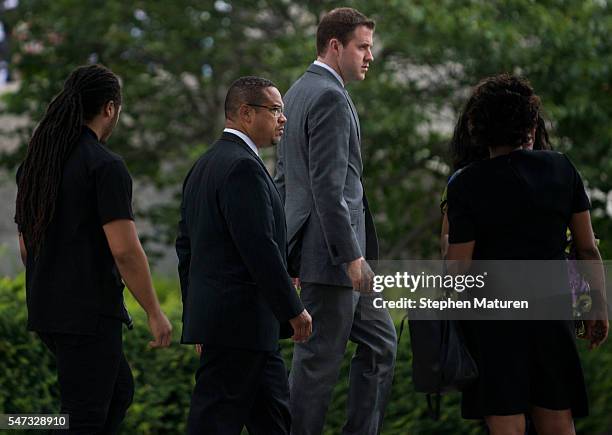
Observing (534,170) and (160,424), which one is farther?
(160,424)

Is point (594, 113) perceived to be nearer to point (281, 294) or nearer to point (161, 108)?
point (161, 108)

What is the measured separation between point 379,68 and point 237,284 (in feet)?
25.8

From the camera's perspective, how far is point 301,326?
15.6ft

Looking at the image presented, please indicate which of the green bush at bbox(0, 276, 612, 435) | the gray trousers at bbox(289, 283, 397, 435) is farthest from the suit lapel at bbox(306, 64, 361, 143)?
the green bush at bbox(0, 276, 612, 435)

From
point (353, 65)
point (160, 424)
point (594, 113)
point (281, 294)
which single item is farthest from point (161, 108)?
point (281, 294)

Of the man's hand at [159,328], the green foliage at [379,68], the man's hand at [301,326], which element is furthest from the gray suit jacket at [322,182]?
the green foliage at [379,68]

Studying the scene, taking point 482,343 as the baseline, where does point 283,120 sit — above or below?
above

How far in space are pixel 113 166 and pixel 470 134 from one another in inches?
59.1

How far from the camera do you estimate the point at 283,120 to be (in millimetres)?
5012

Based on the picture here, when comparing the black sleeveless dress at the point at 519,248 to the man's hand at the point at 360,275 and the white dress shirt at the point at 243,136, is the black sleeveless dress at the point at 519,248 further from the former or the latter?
the white dress shirt at the point at 243,136

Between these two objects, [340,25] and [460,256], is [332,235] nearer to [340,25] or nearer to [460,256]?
[460,256]

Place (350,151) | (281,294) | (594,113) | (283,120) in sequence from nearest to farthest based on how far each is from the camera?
(281,294) < (283,120) < (350,151) < (594,113)

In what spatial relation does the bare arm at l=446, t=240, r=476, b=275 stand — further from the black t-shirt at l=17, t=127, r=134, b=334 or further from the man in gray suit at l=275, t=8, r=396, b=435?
the black t-shirt at l=17, t=127, r=134, b=334

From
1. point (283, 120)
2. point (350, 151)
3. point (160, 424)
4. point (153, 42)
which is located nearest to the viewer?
point (283, 120)
